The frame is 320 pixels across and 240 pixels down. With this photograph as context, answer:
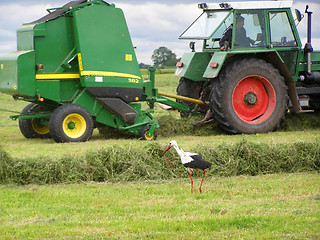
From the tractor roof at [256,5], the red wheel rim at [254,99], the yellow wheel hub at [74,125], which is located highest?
the tractor roof at [256,5]

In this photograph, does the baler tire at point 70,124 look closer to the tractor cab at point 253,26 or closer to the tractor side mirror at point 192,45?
the tractor cab at point 253,26

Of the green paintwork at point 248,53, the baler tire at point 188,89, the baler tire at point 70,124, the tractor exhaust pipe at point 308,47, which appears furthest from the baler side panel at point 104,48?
the tractor exhaust pipe at point 308,47

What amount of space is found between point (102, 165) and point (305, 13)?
6180mm

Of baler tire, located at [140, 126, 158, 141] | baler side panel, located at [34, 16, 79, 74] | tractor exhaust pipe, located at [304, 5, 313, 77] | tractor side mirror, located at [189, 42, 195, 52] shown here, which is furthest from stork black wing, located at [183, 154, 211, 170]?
tractor side mirror, located at [189, 42, 195, 52]

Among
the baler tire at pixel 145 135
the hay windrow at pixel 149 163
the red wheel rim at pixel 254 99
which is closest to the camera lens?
the hay windrow at pixel 149 163

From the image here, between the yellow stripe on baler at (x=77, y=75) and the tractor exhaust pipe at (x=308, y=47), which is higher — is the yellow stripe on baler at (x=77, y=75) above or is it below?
below

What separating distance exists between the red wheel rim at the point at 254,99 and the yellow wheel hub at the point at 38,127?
3741 millimetres

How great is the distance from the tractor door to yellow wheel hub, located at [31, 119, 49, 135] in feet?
15.7

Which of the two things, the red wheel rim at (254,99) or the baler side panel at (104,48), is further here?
the red wheel rim at (254,99)

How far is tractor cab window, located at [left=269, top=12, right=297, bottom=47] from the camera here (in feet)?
38.0

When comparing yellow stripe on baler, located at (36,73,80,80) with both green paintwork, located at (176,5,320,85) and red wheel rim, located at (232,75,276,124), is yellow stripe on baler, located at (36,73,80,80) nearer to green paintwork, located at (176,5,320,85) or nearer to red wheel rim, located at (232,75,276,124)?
green paintwork, located at (176,5,320,85)

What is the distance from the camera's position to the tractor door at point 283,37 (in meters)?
11.6

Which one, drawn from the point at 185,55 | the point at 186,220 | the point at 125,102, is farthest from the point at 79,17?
the point at 186,220

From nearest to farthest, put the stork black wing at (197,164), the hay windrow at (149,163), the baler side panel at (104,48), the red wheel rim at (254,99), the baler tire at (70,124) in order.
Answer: the stork black wing at (197,164)
the hay windrow at (149,163)
the baler tire at (70,124)
the baler side panel at (104,48)
the red wheel rim at (254,99)
